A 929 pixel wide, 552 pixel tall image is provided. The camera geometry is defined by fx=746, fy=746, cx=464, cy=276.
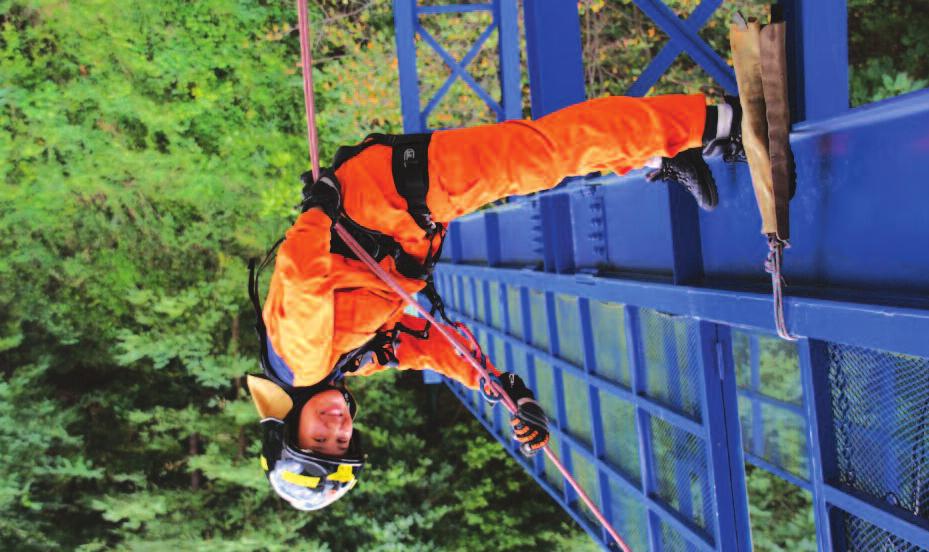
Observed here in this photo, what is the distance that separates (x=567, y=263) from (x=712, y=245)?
77.7 inches

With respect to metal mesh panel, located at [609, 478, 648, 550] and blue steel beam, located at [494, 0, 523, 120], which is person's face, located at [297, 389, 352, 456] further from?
blue steel beam, located at [494, 0, 523, 120]

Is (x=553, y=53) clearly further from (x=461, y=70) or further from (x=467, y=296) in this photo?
(x=467, y=296)

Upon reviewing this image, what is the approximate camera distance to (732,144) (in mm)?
2756

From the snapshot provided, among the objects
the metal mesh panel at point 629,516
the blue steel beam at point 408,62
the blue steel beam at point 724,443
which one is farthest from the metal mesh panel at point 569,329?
the blue steel beam at point 408,62

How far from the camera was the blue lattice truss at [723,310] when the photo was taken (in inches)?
82.7

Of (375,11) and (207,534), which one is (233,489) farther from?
(375,11)

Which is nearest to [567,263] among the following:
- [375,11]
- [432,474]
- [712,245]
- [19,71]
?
[712,245]

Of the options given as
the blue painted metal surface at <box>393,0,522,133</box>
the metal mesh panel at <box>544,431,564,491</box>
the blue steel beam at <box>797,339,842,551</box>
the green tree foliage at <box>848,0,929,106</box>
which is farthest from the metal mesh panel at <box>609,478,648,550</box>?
the green tree foliage at <box>848,0,929,106</box>

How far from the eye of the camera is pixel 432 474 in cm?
1659

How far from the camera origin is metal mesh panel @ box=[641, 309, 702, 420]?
339cm

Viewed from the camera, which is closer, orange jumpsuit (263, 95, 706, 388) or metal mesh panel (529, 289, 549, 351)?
orange jumpsuit (263, 95, 706, 388)

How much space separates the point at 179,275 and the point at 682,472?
59.0ft

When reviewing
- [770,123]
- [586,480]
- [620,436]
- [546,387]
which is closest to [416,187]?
[770,123]

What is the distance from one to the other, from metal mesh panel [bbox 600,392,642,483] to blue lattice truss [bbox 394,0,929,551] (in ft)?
0.06
